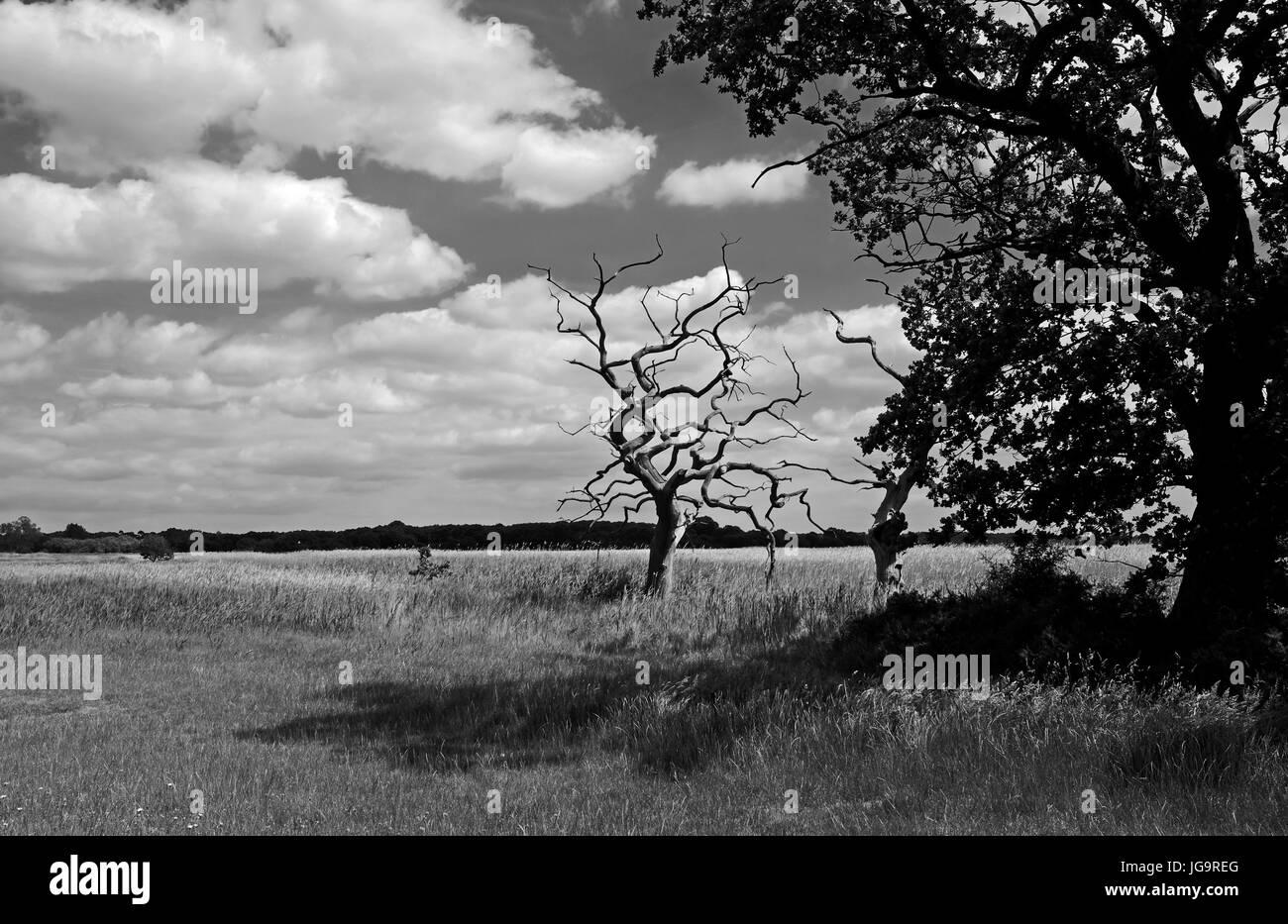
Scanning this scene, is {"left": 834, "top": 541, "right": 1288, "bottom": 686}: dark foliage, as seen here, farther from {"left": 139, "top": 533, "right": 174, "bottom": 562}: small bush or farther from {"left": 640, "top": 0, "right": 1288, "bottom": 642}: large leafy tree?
{"left": 139, "top": 533, "right": 174, "bottom": 562}: small bush

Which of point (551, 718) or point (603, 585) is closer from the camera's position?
point (551, 718)

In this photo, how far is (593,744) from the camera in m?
12.0

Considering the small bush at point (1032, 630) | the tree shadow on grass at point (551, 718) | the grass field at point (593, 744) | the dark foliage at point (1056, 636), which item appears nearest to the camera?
the grass field at point (593, 744)

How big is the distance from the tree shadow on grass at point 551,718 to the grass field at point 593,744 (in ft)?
0.17

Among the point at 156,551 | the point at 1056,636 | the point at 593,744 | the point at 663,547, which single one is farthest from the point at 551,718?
the point at 156,551

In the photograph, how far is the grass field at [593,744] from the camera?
873 cm

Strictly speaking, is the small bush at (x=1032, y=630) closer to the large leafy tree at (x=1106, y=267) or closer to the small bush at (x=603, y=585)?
the large leafy tree at (x=1106, y=267)

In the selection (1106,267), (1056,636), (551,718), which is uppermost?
(1106,267)

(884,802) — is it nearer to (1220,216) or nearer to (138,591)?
(1220,216)

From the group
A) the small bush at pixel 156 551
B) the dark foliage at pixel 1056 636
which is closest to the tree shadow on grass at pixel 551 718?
the dark foliage at pixel 1056 636

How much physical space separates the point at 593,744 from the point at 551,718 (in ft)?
5.55

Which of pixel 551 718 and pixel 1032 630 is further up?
pixel 1032 630

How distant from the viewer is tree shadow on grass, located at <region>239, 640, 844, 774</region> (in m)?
11.6

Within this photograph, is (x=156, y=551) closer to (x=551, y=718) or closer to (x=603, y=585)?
(x=603, y=585)
